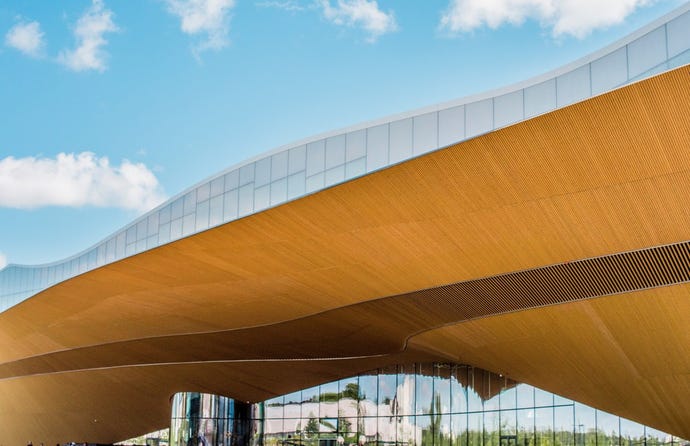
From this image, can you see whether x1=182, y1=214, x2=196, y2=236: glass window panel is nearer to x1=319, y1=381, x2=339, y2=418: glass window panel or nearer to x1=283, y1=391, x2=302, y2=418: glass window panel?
x1=319, y1=381, x2=339, y2=418: glass window panel

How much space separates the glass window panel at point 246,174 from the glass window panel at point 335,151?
2.70 m

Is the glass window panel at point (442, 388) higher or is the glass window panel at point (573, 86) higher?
the glass window panel at point (573, 86)

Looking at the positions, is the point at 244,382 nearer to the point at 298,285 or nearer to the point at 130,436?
→ the point at 130,436

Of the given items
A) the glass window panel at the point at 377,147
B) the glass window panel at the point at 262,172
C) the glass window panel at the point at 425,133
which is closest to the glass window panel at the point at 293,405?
the glass window panel at the point at 262,172

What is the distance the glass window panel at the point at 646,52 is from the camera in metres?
10.8

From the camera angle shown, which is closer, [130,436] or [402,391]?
[402,391]

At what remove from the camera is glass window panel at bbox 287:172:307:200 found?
639 inches

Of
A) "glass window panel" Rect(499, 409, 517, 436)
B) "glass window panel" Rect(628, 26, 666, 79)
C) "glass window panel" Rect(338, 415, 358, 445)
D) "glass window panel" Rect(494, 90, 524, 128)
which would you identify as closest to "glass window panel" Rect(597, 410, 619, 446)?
"glass window panel" Rect(499, 409, 517, 436)

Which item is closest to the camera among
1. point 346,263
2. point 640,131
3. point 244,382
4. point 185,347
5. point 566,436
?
point 640,131

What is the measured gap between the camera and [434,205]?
14.4 meters

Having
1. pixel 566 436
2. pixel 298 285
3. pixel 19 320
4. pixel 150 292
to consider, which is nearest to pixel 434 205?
pixel 298 285

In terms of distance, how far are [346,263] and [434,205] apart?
A: 3918mm

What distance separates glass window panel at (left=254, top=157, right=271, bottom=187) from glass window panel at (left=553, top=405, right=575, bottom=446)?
1443cm

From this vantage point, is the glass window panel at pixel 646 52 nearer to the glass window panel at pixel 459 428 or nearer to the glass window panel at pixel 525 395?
the glass window panel at pixel 525 395
